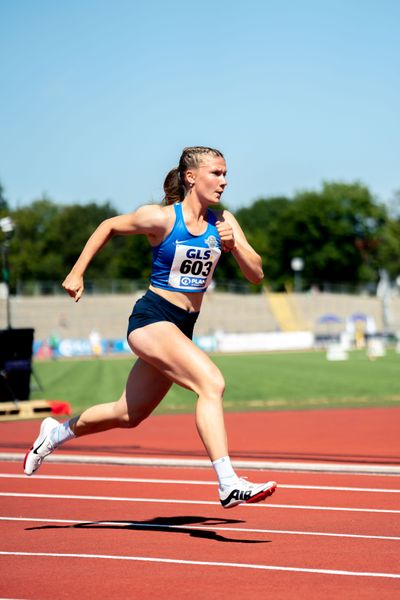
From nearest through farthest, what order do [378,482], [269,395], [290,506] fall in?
[290,506] < [378,482] < [269,395]

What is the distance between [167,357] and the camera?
6.49 metres

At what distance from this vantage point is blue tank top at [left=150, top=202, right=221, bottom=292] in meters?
6.60

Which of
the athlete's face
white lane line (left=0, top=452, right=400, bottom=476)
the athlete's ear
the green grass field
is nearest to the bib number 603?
the athlete's face

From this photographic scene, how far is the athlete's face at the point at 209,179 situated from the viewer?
6.72 m

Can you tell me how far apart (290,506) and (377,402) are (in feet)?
42.8

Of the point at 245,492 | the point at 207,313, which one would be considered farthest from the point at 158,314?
the point at 207,313

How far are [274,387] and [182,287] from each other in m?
19.2

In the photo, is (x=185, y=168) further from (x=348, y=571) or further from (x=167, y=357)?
(x=348, y=571)

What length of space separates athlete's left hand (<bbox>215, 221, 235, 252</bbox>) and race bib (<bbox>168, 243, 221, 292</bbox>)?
65mm

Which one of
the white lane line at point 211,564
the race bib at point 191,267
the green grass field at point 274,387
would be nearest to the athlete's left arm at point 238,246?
the race bib at point 191,267

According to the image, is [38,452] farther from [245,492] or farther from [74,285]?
[245,492]

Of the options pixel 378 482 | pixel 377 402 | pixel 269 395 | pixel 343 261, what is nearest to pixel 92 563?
pixel 378 482

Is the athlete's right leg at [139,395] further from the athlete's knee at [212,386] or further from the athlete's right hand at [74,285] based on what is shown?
the athlete's right hand at [74,285]

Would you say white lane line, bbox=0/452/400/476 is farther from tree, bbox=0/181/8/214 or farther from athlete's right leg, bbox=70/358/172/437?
tree, bbox=0/181/8/214
